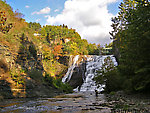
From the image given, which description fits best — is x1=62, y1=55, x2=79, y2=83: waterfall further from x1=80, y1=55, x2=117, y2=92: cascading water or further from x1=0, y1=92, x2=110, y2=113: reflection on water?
x1=0, y1=92, x2=110, y2=113: reflection on water

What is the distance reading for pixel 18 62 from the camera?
1675 centimetres

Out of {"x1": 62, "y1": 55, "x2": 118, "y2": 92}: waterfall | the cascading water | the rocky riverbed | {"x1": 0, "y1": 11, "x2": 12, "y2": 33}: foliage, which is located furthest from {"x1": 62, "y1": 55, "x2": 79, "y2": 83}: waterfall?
the rocky riverbed

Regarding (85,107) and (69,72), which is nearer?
(85,107)

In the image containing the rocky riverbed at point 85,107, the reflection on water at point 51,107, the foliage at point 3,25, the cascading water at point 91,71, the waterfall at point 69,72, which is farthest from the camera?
the waterfall at point 69,72

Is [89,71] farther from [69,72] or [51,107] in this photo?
[51,107]

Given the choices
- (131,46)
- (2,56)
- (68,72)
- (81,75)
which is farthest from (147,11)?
(68,72)

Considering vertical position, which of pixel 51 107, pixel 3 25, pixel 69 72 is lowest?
pixel 69 72

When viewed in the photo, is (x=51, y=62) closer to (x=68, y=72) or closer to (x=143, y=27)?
(x=68, y=72)

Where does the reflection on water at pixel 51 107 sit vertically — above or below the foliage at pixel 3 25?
below

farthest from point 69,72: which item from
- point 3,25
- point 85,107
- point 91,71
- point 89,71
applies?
point 85,107

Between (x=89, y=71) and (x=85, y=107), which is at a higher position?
(x=85, y=107)

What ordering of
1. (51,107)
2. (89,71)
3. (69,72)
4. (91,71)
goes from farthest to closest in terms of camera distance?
(69,72) < (89,71) < (91,71) < (51,107)

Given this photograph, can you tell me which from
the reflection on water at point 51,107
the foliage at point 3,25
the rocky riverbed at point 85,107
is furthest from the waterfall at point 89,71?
the rocky riverbed at point 85,107

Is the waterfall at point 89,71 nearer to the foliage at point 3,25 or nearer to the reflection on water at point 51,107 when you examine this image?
the foliage at point 3,25
